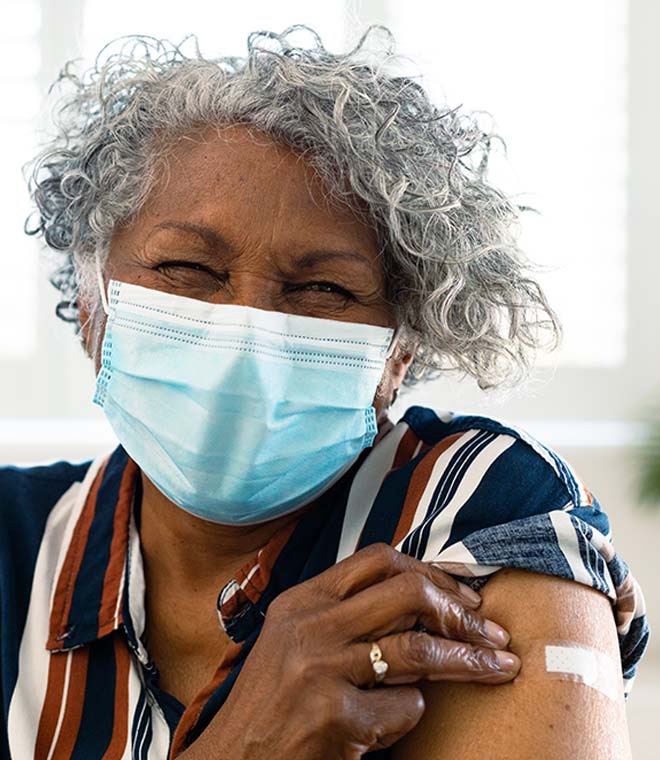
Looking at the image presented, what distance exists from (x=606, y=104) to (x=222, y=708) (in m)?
2.80

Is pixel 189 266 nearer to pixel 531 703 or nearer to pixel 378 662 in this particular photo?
pixel 378 662

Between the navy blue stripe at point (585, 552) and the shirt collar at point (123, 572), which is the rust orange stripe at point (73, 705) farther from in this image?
the navy blue stripe at point (585, 552)

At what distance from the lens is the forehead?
136 cm

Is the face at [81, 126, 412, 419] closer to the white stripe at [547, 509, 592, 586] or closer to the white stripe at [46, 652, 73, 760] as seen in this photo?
the white stripe at [547, 509, 592, 586]

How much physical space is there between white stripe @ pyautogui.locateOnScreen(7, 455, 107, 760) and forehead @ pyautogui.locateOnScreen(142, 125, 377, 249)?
0.49m

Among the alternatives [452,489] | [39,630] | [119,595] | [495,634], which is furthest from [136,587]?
[495,634]

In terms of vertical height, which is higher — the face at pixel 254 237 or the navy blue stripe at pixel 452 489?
the face at pixel 254 237

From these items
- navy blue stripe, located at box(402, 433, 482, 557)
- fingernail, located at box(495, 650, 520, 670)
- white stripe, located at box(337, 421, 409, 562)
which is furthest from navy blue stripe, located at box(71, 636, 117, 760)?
fingernail, located at box(495, 650, 520, 670)

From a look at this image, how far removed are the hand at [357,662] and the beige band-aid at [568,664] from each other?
19 millimetres

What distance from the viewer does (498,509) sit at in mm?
1260

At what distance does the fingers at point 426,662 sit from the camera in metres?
1.09

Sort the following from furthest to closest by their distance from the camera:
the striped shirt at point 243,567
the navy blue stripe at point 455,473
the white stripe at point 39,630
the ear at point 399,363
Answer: the ear at point 399,363, the white stripe at point 39,630, the navy blue stripe at point 455,473, the striped shirt at point 243,567

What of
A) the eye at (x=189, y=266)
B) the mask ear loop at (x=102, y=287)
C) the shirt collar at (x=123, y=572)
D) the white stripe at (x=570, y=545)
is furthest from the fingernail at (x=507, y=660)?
the mask ear loop at (x=102, y=287)

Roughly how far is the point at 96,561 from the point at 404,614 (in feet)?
2.03
